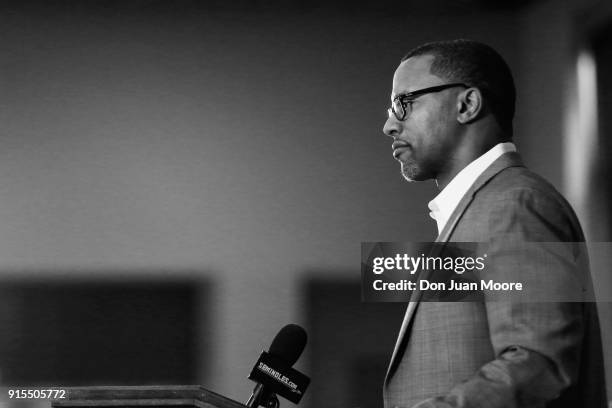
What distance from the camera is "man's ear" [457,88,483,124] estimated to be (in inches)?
57.1

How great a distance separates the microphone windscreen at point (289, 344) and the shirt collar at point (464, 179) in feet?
1.08

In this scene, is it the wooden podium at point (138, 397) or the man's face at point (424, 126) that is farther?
the man's face at point (424, 126)

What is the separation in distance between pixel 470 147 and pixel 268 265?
2.35 metres

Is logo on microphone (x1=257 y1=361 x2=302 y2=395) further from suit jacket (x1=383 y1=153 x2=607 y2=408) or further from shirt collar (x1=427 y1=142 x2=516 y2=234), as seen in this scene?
shirt collar (x1=427 y1=142 x2=516 y2=234)

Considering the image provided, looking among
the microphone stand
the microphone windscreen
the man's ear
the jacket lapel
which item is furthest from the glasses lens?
the microphone stand

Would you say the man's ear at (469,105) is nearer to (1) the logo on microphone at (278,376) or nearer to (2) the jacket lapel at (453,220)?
(2) the jacket lapel at (453,220)

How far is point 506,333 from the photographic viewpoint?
1160 mm

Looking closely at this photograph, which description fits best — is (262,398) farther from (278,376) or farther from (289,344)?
(289,344)

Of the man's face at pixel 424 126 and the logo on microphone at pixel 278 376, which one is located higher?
the man's face at pixel 424 126

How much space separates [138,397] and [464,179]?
65 cm

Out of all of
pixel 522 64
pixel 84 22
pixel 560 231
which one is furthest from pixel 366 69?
pixel 560 231

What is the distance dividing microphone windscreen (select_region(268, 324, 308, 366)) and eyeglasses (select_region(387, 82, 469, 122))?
1.40 ft

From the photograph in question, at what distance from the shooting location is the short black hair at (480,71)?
1.47 m

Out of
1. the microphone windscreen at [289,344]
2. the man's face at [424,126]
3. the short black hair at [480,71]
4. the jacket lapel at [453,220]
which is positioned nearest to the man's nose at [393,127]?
the man's face at [424,126]
